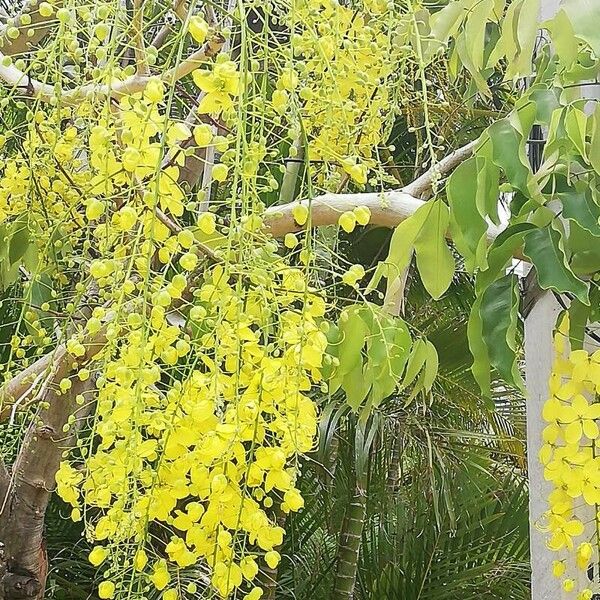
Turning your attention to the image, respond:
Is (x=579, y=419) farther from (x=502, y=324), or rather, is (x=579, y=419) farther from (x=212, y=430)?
(x=212, y=430)

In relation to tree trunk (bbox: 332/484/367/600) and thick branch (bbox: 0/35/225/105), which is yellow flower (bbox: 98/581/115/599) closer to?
thick branch (bbox: 0/35/225/105)

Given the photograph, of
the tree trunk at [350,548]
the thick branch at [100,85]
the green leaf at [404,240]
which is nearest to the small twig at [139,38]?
the thick branch at [100,85]

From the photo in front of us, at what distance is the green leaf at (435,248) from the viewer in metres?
0.80

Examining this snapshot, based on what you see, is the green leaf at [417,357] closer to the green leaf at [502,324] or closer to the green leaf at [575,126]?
the green leaf at [502,324]

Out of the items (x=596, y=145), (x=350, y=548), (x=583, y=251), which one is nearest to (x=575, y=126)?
(x=596, y=145)

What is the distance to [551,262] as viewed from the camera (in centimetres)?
71

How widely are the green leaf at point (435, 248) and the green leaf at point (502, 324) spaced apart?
5 cm

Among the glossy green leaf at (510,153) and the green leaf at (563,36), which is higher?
the green leaf at (563,36)

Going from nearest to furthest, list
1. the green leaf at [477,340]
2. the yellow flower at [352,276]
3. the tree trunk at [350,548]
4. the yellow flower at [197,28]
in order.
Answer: the yellow flower at [197,28]
the yellow flower at [352,276]
the green leaf at [477,340]
the tree trunk at [350,548]

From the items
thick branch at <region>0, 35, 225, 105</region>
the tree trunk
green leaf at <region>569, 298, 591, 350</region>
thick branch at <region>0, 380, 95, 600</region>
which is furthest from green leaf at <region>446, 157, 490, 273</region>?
the tree trunk

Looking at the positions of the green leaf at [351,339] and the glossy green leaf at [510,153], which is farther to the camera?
the green leaf at [351,339]

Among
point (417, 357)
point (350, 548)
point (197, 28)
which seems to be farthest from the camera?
point (350, 548)

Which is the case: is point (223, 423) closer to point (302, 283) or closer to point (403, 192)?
point (302, 283)

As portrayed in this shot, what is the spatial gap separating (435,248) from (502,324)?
0.10 metres
